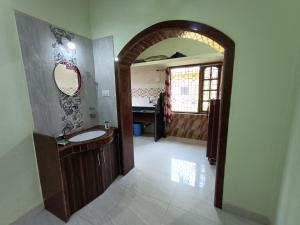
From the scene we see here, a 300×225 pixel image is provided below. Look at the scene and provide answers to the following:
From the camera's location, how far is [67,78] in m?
1.91

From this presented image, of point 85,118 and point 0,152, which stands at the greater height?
point 85,118

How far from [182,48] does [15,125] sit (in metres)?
3.67

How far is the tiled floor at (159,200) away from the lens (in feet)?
5.09

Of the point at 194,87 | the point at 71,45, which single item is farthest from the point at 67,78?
the point at 194,87

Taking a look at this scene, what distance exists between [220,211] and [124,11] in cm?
278

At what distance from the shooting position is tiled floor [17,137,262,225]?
1.55m

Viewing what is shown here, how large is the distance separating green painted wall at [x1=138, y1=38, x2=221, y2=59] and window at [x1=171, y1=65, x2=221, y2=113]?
0.37 m

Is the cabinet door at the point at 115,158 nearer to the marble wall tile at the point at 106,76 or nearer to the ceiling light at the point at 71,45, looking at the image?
the marble wall tile at the point at 106,76

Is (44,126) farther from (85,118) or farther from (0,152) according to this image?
(85,118)

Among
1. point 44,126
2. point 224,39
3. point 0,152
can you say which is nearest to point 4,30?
point 44,126

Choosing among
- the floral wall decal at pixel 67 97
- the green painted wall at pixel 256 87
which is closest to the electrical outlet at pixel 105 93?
the floral wall decal at pixel 67 97

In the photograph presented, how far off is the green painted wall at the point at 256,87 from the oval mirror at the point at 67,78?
4.33 feet

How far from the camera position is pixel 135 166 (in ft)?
8.59

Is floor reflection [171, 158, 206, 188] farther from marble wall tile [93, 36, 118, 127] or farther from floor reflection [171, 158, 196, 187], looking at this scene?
marble wall tile [93, 36, 118, 127]
